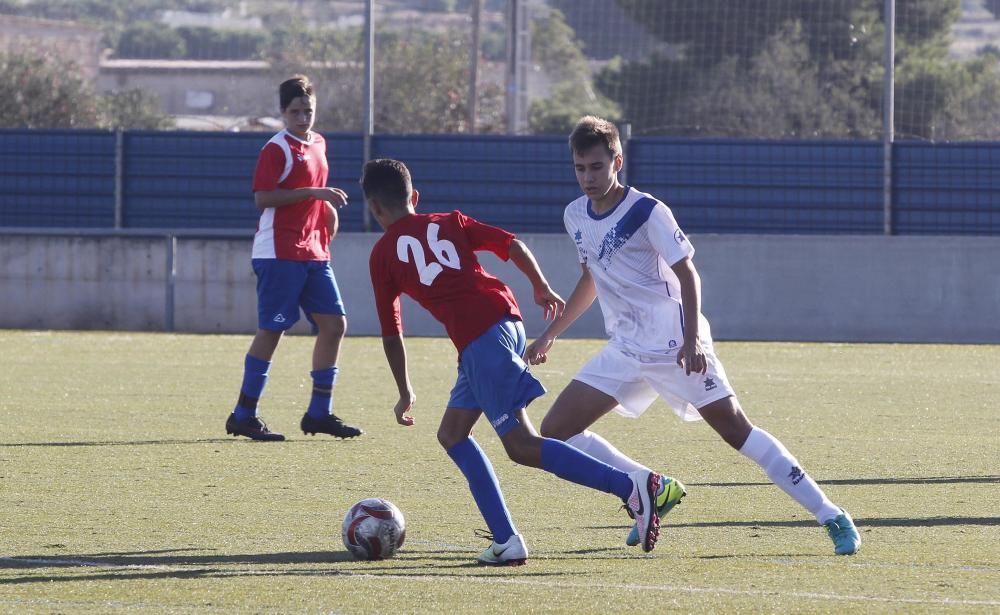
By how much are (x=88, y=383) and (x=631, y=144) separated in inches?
334

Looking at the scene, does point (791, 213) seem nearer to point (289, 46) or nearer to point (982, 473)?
point (982, 473)

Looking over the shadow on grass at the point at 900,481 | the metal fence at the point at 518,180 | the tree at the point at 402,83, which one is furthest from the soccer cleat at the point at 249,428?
the tree at the point at 402,83

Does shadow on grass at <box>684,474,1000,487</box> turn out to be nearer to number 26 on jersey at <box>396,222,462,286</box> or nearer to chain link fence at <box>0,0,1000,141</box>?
number 26 on jersey at <box>396,222,462,286</box>

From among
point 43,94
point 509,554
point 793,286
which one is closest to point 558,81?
point 43,94

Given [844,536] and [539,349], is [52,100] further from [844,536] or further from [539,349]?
[844,536]

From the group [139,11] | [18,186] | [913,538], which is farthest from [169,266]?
[139,11]

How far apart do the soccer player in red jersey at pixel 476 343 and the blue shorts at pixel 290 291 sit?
145 inches

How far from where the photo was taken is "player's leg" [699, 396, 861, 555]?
6.08 metres

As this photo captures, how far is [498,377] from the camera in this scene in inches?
→ 239

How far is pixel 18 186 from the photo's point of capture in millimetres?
21453

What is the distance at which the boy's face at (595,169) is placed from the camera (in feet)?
20.8

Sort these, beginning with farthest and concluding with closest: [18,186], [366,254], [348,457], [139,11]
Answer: [139,11] → [18,186] → [366,254] → [348,457]

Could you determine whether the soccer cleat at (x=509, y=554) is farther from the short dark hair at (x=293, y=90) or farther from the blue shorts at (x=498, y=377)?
the short dark hair at (x=293, y=90)

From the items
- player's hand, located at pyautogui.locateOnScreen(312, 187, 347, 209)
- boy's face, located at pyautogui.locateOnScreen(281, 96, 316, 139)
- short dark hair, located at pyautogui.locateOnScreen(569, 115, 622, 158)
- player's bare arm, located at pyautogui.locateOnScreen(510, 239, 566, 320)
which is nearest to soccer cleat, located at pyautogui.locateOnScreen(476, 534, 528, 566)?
player's bare arm, located at pyautogui.locateOnScreen(510, 239, 566, 320)
